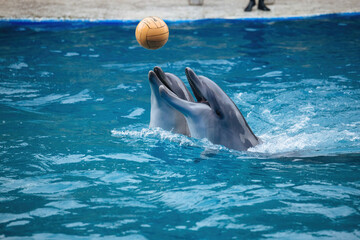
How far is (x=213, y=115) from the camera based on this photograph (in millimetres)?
4863

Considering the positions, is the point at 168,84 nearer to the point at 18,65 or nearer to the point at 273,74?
the point at 273,74

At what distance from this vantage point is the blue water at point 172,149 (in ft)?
12.2

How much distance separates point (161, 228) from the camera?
362 centimetres

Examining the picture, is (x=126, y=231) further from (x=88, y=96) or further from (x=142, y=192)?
(x=88, y=96)

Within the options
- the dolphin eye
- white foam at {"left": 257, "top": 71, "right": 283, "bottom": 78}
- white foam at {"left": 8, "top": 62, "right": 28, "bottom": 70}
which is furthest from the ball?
white foam at {"left": 8, "top": 62, "right": 28, "bottom": 70}

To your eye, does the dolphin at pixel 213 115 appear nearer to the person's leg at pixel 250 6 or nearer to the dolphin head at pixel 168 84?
the dolphin head at pixel 168 84

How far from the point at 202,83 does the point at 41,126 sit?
8.07 feet

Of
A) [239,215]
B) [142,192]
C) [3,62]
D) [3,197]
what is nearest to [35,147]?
[3,197]

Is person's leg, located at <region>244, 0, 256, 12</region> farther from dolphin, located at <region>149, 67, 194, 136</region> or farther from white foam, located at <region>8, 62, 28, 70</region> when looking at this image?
dolphin, located at <region>149, 67, 194, 136</region>

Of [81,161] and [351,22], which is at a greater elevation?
[351,22]

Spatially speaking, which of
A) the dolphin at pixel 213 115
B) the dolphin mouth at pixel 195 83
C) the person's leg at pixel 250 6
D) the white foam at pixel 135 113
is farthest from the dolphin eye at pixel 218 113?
the person's leg at pixel 250 6

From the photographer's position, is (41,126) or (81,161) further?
(41,126)

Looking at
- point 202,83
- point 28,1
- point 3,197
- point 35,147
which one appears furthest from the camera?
point 28,1

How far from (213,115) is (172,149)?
0.71 metres
